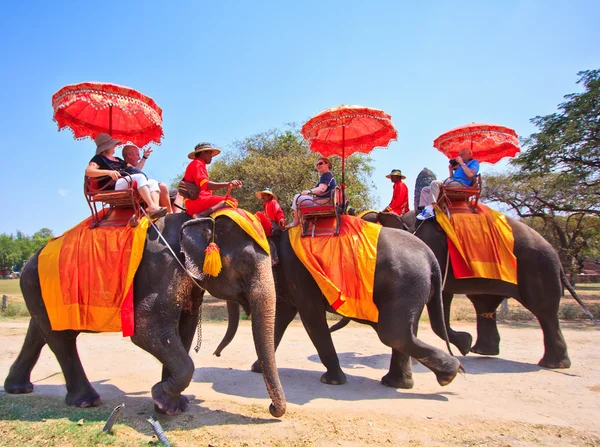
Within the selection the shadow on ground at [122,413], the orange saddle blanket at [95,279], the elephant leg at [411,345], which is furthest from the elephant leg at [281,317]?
the orange saddle blanket at [95,279]

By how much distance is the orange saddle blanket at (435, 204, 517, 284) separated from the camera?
7035 millimetres

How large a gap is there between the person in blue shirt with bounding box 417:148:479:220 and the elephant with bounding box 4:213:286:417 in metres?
3.65

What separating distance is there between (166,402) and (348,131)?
16.9 feet

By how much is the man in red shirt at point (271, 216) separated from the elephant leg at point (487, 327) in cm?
391

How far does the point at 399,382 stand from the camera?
6.05m

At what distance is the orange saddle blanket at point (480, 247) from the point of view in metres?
7.04

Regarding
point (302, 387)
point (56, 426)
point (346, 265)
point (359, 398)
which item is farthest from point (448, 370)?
point (56, 426)

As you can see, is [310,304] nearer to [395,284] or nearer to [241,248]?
[395,284]

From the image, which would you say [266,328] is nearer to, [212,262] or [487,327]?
[212,262]

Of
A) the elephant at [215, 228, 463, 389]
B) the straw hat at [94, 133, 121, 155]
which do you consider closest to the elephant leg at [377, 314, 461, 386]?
the elephant at [215, 228, 463, 389]

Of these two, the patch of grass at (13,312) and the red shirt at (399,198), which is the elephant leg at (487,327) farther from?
the patch of grass at (13,312)

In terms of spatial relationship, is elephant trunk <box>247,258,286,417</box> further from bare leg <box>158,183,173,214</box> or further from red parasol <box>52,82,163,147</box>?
red parasol <box>52,82,163,147</box>

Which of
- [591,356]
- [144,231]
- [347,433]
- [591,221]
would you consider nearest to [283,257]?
[144,231]

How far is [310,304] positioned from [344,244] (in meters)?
0.88
